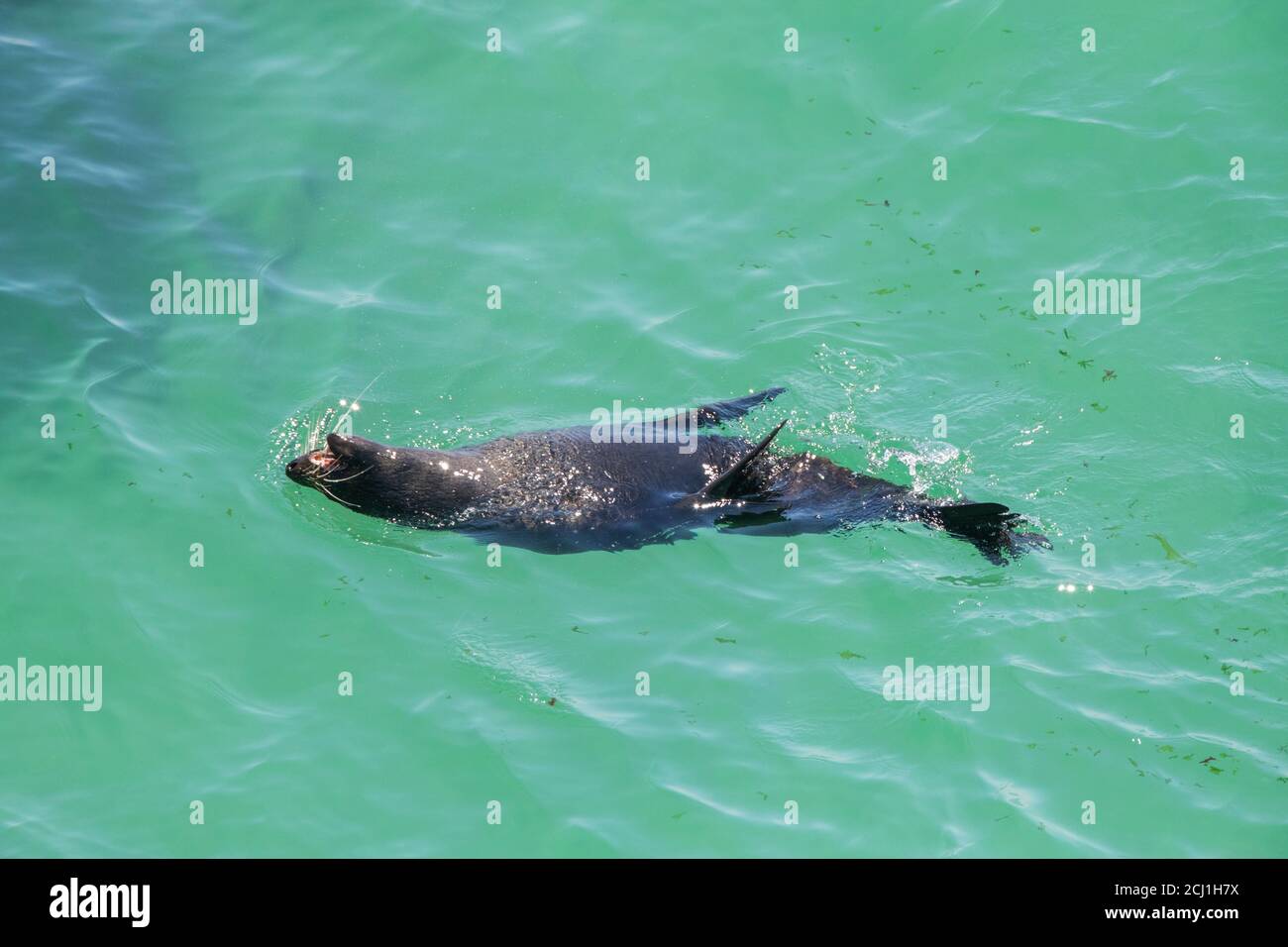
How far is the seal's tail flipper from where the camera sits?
9125mm

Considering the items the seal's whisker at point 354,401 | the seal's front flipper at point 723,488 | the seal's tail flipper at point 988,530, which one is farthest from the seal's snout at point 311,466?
the seal's tail flipper at point 988,530

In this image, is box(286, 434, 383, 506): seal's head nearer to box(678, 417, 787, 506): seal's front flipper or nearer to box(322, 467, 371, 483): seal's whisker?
box(322, 467, 371, 483): seal's whisker

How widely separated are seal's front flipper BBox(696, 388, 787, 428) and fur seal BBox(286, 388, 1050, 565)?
0.36 metres

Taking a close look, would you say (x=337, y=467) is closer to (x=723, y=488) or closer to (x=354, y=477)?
(x=354, y=477)

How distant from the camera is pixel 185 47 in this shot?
13.7 meters

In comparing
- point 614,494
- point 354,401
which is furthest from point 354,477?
point 614,494

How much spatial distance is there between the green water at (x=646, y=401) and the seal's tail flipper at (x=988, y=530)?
0.16m

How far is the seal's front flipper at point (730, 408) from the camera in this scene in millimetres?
9977

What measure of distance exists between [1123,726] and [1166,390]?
352cm

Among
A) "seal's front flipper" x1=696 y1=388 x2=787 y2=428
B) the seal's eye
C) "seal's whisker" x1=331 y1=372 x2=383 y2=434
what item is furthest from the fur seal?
"seal's whisker" x1=331 y1=372 x2=383 y2=434

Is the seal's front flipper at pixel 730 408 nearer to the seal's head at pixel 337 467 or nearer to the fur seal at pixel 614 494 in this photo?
the fur seal at pixel 614 494

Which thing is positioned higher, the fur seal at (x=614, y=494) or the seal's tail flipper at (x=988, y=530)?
the fur seal at (x=614, y=494)
